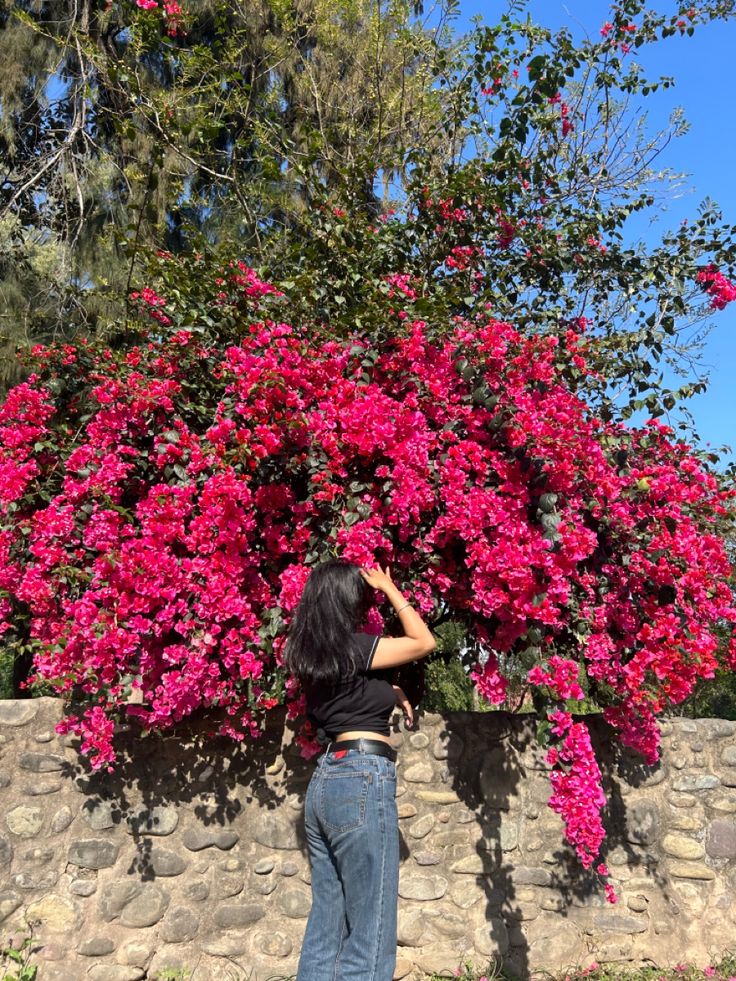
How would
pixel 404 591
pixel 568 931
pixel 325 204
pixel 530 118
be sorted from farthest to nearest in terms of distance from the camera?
pixel 530 118 → pixel 325 204 → pixel 568 931 → pixel 404 591

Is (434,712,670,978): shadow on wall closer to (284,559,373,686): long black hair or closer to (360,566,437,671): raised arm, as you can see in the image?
(360,566,437,671): raised arm

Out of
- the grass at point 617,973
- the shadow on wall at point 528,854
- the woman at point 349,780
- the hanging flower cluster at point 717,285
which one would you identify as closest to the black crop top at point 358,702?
the woman at point 349,780

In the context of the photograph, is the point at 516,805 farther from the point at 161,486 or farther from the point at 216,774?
the point at 161,486

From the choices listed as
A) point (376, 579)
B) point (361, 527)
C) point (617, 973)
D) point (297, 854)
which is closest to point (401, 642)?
point (376, 579)

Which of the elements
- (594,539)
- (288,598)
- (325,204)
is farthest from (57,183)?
(594,539)

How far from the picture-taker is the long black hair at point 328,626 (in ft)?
7.91

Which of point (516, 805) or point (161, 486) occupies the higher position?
point (161, 486)

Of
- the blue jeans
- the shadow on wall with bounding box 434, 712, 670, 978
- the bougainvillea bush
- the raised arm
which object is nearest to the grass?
the shadow on wall with bounding box 434, 712, 670, 978

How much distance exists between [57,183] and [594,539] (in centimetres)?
687

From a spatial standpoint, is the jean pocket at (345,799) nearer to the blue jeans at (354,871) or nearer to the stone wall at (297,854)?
the blue jeans at (354,871)

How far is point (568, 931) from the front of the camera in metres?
3.55

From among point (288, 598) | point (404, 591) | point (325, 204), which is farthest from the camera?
point (325, 204)

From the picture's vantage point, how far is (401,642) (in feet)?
8.18

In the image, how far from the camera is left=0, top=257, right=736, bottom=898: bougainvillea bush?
2.97 metres
